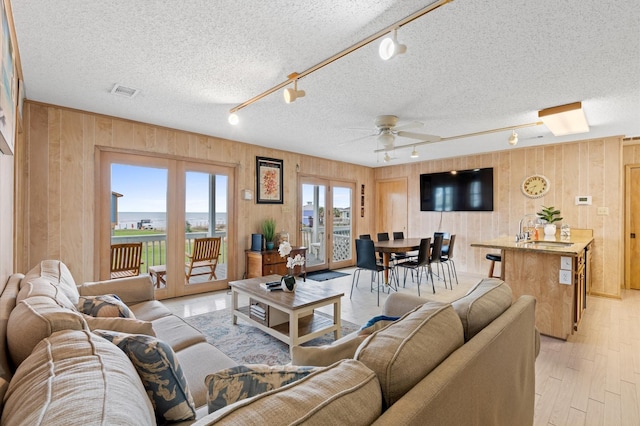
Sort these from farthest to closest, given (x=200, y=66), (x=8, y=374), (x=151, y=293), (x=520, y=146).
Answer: (x=520, y=146), (x=151, y=293), (x=200, y=66), (x=8, y=374)

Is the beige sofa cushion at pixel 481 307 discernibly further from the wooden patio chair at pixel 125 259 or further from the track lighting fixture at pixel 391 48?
the wooden patio chair at pixel 125 259

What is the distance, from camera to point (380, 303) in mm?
4047

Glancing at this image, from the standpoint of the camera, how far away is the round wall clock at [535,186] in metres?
5.14

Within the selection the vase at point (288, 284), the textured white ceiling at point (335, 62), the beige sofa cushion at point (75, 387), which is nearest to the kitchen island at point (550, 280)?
the textured white ceiling at point (335, 62)

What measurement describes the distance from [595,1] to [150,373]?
2.78 meters

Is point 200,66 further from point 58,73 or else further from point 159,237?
point 159,237

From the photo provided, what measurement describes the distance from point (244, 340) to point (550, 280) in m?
3.06

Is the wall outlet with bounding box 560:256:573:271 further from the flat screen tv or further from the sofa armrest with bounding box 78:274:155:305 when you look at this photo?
the sofa armrest with bounding box 78:274:155:305

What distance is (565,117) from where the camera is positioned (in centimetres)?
336

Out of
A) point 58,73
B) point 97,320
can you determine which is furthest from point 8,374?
point 58,73

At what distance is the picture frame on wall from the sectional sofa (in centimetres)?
375

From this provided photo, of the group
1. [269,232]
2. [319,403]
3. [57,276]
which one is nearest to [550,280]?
[319,403]

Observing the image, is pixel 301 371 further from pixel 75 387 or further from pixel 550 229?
pixel 550 229

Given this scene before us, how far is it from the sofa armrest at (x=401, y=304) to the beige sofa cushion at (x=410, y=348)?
0.84 meters
